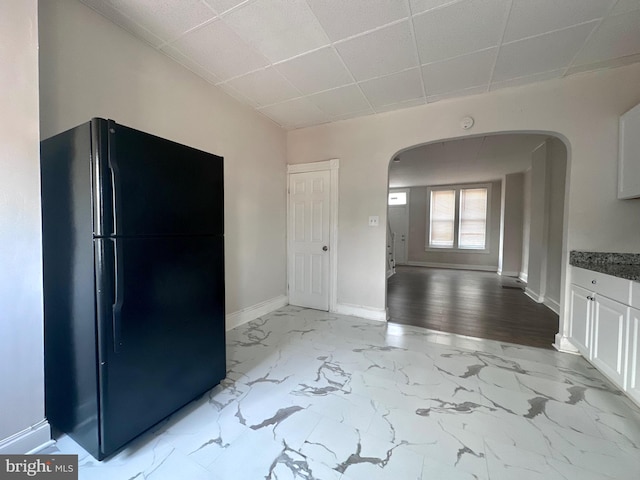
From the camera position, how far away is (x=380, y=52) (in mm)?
2176

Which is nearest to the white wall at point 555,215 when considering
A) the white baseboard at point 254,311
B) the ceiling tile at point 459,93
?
the ceiling tile at point 459,93

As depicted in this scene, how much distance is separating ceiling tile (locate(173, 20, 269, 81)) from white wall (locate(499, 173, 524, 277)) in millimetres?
6923

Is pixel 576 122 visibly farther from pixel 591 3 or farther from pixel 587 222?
pixel 591 3

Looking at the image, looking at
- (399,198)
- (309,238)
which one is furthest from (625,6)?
(399,198)

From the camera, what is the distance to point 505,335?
2.92 meters

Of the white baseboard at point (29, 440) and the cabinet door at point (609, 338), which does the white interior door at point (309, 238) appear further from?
the white baseboard at point (29, 440)

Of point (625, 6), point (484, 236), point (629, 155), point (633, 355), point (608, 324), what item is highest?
point (625, 6)

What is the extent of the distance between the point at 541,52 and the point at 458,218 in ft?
21.7

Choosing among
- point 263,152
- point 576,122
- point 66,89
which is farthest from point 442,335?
point 66,89

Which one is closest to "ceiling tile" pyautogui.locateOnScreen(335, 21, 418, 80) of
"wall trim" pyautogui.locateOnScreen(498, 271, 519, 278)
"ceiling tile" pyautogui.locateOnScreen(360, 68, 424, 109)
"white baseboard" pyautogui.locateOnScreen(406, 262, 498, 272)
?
"ceiling tile" pyautogui.locateOnScreen(360, 68, 424, 109)

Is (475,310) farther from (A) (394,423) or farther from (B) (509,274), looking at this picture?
(B) (509,274)

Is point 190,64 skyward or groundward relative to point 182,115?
skyward

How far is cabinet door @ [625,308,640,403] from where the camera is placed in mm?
1596

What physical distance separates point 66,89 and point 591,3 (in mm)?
3489
